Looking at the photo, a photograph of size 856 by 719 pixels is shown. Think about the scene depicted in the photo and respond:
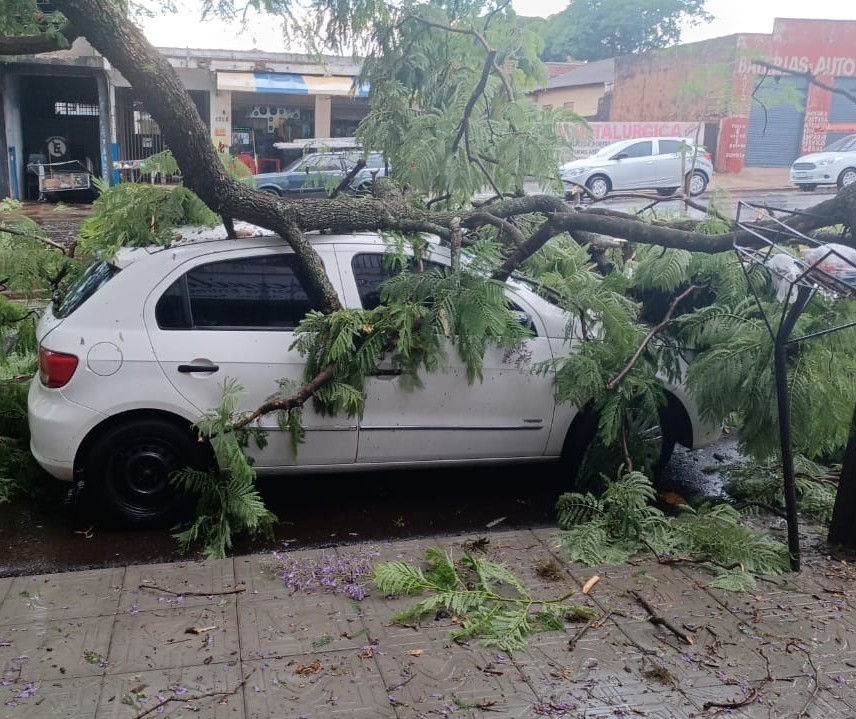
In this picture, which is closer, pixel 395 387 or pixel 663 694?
pixel 663 694

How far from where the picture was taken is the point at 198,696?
335cm

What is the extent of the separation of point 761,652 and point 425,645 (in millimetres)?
1478

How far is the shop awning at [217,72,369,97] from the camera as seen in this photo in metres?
27.0

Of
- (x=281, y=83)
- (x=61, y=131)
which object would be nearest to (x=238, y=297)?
(x=61, y=131)

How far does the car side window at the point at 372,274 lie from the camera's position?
528 centimetres

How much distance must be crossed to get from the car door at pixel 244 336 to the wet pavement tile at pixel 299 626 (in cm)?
118

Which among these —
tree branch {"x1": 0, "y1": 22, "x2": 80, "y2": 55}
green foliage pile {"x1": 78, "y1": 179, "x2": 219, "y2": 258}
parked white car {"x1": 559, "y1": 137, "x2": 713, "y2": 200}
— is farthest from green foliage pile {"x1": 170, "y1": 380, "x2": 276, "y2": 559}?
parked white car {"x1": 559, "y1": 137, "x2": 713, "y2": 200}

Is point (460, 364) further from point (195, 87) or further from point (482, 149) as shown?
point (195, 87)

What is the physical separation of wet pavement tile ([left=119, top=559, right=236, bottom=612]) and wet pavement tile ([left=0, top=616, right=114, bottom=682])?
23cm

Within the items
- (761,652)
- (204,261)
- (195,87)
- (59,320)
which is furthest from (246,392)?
(195,87)

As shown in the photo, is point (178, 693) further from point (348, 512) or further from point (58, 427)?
point (348, 512)

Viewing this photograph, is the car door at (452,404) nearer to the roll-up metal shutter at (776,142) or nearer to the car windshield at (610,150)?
the car windshield at (610,150)

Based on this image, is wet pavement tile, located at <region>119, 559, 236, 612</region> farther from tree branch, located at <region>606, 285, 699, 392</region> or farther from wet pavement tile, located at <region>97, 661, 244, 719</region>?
tree branch, located at <region>606, 285, 699, 392</region>

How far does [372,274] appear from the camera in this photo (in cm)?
533
